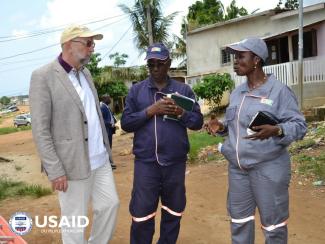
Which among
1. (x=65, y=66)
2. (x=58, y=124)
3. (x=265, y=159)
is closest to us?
(x=265, y=159)

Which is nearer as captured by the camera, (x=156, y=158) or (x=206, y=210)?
(x=156, y=158)

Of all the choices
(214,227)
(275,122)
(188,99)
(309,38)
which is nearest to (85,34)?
(188,99)

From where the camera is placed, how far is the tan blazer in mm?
3248

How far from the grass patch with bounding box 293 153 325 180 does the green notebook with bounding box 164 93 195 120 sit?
13.1 feet

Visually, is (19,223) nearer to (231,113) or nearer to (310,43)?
(231,113)

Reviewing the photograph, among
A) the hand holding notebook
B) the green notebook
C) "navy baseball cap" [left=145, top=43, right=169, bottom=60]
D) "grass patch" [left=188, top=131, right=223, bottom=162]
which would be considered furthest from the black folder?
"grass patch" [left=188, top=131, right=223, bottom=162]

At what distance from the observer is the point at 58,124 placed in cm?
334

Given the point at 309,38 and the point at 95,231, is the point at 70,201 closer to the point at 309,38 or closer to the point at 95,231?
the point at 95,231

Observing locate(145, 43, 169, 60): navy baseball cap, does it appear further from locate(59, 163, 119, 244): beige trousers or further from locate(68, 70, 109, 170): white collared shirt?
locate(59, 163, 119, 244): beige trousers

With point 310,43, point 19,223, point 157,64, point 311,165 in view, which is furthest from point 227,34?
point 19,223

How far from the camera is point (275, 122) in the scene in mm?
3064

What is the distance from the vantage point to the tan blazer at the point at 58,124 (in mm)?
3248

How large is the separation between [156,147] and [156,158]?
0.09 meters

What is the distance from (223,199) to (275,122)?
345 cm
